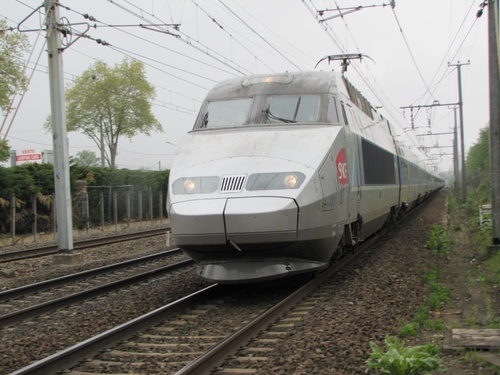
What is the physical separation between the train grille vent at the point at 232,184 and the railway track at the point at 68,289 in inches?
106

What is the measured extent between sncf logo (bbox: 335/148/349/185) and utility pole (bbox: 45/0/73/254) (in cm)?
683

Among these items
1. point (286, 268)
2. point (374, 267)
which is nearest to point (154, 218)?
point (374, 267)

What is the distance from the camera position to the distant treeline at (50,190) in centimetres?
1784

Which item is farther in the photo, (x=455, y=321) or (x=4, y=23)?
(x=4, y=23)

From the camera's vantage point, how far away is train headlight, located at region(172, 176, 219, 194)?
671 cm

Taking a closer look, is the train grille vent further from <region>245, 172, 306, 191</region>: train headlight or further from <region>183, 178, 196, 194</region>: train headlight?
<region>183, 178, 196, 194</region>: train headlight

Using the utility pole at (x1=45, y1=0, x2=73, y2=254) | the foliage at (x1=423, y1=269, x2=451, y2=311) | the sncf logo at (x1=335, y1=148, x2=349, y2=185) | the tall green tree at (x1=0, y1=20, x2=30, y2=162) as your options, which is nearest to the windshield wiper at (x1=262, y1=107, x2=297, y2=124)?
the sncf logo at (x1=335, y1=148, x2=349, y2=185)

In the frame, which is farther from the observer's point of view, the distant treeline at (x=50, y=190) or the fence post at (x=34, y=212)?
the fence post at (x=34, y=212)

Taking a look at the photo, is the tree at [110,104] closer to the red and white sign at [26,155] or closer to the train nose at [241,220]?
the red and white sign at [26,155]

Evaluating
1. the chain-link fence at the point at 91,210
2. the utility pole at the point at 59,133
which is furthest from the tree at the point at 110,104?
the utility pole at the point at 59,133

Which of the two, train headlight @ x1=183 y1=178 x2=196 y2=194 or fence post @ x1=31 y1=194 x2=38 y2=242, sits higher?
train headlight @ x1=183 y1=178 x2=196 y2=194

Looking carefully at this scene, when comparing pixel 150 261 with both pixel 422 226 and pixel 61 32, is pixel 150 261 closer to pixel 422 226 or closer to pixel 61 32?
pixel 61 32

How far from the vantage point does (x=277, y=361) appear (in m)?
4.57

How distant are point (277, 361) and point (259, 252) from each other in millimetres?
2183
